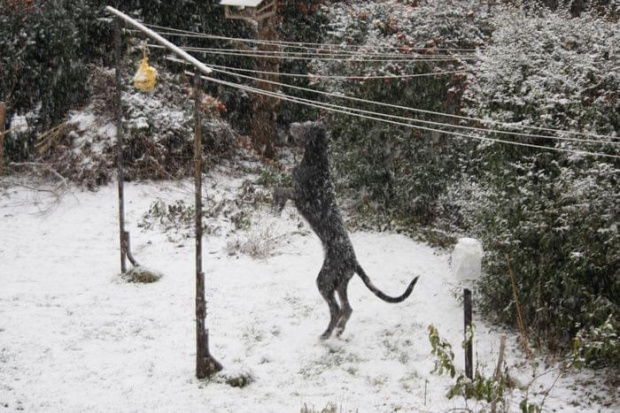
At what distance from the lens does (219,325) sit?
6797mm

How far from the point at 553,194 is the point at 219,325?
3.74 m

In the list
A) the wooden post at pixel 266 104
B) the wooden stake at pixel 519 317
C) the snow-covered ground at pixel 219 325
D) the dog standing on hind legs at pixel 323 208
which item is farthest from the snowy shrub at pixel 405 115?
the dog standing on hind legs at pixel 323 208

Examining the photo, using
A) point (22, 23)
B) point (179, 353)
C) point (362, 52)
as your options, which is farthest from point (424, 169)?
point (22, 23)

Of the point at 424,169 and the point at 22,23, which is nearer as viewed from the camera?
the point at 424,169

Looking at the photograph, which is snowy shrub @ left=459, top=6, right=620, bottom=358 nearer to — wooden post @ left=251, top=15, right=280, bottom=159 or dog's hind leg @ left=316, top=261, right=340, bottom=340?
dog's hind leg @ left=316, top=261, right=340, bottom=340

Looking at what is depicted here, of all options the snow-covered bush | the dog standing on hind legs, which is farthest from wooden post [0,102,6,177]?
the dog standing on hind legs

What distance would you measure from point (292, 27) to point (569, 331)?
971 cm

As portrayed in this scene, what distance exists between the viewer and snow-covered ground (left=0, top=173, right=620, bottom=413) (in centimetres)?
537

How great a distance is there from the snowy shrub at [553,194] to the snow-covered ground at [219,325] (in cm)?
62

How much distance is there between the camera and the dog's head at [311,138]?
235 inches

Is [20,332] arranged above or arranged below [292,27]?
below

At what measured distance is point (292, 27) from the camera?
1370 cm

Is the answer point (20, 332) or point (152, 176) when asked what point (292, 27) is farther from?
point (20, 332)

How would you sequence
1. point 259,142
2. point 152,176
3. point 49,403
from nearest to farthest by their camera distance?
point 49,403
point 152,176
point 259,142
